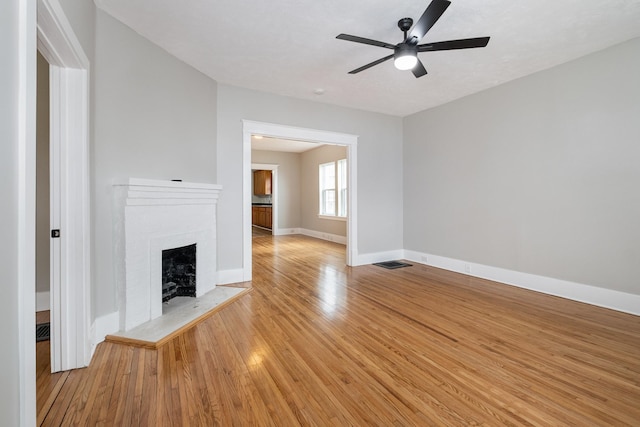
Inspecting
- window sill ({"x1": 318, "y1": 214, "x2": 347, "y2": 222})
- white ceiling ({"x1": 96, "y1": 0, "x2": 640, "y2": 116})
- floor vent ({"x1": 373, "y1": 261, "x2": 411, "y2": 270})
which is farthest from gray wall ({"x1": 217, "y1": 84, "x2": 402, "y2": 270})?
window sill ({"x1": 318, "y1": 214, "x2": 347, "y2": 222})

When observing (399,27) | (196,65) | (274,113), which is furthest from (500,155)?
(196,65)

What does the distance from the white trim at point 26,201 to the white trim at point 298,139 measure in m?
2.91

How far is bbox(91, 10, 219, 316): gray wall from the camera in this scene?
2387mm

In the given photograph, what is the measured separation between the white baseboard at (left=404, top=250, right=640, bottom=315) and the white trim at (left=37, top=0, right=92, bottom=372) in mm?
4637

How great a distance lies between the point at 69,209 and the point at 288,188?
760 centimetres

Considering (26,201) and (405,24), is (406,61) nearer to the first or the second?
(405,24)

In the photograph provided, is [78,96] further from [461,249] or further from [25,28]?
[461,249]

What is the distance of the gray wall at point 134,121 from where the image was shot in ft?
7.83

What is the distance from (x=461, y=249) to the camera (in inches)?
183

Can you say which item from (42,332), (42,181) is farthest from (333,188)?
(42,332)

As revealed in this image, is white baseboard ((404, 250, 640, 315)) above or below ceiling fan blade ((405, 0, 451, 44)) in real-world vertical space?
below

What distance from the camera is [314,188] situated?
878cm

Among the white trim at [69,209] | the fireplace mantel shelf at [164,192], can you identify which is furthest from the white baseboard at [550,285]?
the white trim at [69,209]

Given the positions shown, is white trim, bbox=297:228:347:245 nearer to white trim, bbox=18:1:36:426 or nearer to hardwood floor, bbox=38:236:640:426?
hardwood floor, bbox=38:236:640:426
